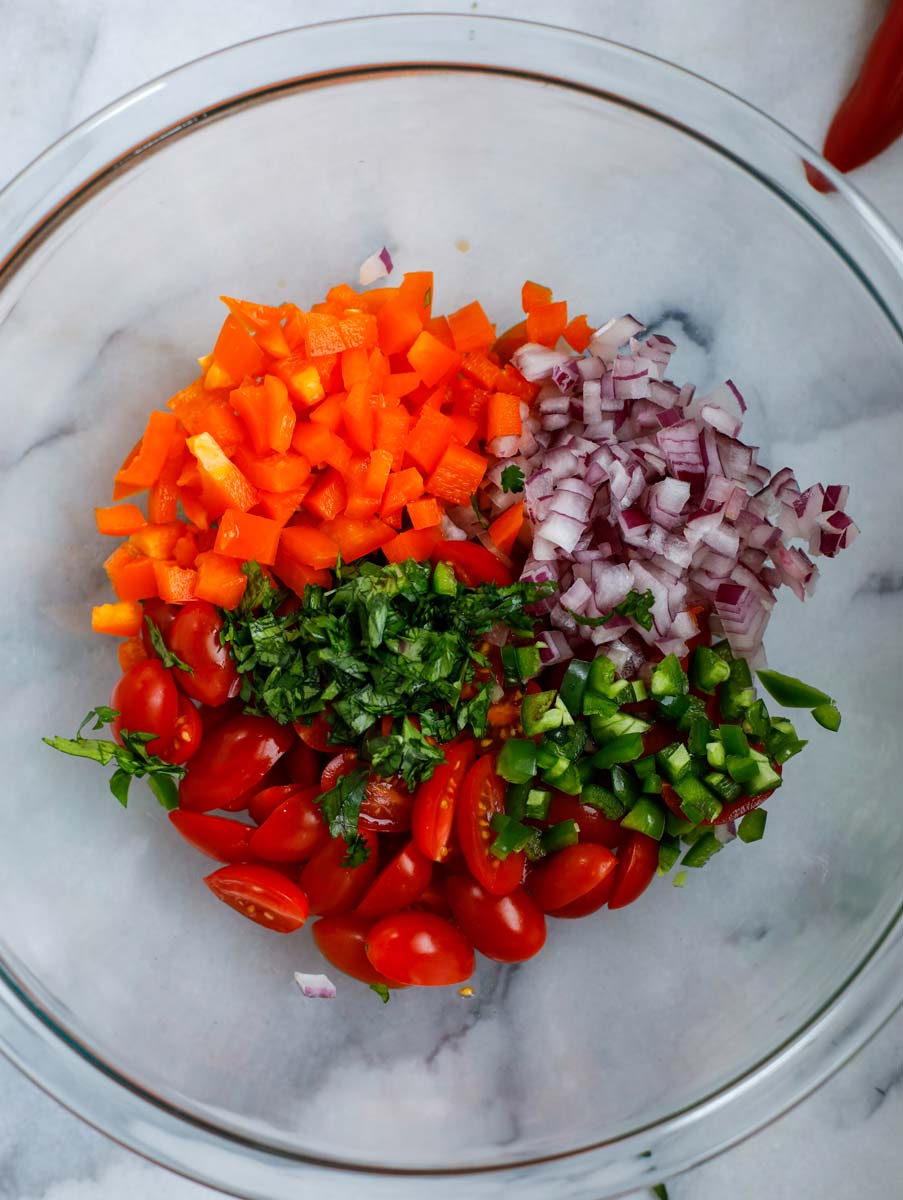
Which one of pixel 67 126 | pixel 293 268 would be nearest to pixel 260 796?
pixel 293 268

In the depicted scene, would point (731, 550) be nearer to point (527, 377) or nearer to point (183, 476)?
point (527, 377)

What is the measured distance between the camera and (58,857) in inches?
71.1

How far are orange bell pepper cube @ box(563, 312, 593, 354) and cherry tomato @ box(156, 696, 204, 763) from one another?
863 mm

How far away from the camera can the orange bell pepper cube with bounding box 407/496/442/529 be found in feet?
5.23

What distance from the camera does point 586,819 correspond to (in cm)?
160

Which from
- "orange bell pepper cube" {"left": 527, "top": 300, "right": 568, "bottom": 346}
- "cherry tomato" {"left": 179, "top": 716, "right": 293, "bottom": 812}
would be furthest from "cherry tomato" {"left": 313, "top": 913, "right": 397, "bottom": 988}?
"orange bell pepper cube" {"left": 527, "top": 300, "right": 568, "bottom": 346}

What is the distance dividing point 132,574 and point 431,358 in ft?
1.89

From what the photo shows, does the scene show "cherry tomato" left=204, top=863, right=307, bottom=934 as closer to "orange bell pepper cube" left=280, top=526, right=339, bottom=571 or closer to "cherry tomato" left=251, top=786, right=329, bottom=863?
"cherry tomato" left=251, top=786, right=329, bottom=863

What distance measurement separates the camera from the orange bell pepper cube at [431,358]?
162cm

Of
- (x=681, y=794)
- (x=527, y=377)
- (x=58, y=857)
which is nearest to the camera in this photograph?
(x=681, y=794)

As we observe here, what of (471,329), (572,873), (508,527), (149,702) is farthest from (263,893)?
(471,329)

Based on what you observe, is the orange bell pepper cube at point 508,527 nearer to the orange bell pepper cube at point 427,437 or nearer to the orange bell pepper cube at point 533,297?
the orange bell pepper cube at point 427,437

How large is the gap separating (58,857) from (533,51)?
1.59 m

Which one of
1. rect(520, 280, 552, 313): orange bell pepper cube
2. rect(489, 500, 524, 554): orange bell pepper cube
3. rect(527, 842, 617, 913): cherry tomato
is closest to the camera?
rect(527, 842, 617, 913): cherry tomato
